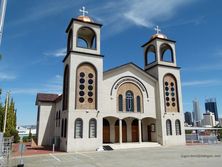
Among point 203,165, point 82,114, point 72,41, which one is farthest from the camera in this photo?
point 72,41

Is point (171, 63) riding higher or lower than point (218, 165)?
higher

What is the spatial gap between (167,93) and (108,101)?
816 cm

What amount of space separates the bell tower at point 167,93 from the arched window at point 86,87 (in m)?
8.46

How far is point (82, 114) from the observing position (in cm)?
2038

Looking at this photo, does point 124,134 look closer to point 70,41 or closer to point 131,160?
point 131,160

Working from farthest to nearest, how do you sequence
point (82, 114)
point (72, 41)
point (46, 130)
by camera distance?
point (46, 130) < point (72, 41) < point (82, 114)

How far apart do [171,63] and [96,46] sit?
35.1 ft

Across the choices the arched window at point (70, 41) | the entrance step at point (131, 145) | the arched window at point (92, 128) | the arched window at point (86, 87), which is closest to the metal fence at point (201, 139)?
the entrance step at point (131, 145)

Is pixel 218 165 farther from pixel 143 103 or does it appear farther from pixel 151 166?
pixel 143 103

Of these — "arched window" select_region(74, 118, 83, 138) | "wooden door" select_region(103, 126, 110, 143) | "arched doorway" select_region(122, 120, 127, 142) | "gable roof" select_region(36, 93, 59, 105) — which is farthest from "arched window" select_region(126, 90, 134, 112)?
"gable roof" select_region(36, 93, 59, 105)

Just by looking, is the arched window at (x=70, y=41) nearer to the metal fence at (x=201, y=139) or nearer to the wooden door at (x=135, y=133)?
the wooden door at (x=135, y=133)

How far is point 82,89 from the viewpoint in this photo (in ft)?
69.2

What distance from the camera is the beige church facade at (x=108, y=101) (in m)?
20.5

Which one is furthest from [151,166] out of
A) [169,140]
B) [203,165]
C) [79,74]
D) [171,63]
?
[171,63]
